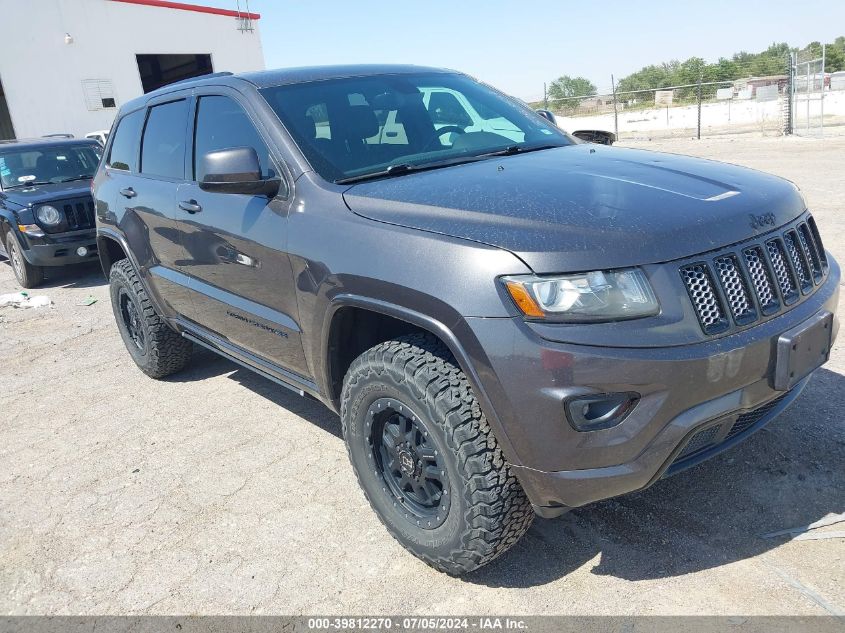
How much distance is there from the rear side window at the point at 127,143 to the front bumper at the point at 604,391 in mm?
3374

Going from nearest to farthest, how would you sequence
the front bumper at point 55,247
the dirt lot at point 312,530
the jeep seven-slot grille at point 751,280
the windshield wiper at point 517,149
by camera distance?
the jeep seven-slot grille at point 751,280 < the dirt lot at point 312,530 < the windshield wiper at point 517,149 < the front bumper at point 55,247

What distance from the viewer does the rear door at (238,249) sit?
307cm

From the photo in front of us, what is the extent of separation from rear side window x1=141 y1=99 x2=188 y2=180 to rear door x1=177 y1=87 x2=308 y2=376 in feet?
0.55

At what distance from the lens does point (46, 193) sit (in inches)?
334

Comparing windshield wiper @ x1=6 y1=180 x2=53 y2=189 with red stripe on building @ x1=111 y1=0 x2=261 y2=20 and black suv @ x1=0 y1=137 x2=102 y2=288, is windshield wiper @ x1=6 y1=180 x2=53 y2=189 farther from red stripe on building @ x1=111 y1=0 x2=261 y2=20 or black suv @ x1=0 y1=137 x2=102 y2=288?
red stripe on building @ x1=111 y1=0 x2=261 y2=20

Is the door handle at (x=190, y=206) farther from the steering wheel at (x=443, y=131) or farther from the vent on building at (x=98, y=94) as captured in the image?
the vent on building at (x=98, y=94)

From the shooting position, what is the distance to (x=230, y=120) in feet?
11.4

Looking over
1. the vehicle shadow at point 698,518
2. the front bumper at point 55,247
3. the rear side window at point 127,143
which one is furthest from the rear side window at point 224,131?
the front bumper at point 55,247

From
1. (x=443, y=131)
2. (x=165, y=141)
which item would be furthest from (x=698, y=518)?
(x=165, y=141)

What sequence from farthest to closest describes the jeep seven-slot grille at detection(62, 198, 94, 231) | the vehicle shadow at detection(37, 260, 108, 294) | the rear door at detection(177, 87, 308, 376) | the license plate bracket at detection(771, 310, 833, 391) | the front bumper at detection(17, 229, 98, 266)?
the vehicle shadow at detection(37, 260, 108, 294), the jeep seven-slot grille at detection(62, 198, 94, 231), the front bumper at detection(17, 229, 98, 266), the rear door at detection(177, 87, 308, 376), the license plate bracket at detection(771, 310, 833, 391)

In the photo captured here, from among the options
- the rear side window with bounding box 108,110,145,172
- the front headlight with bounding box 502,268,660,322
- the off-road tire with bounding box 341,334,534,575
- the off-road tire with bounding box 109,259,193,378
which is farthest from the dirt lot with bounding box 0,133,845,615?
the rear side window with bounding box 108,110,145,172

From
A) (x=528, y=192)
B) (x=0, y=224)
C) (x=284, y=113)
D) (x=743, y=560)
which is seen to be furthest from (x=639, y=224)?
(x=0, y=224)

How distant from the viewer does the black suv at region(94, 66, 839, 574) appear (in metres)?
2.10

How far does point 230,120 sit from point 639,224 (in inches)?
86.0
